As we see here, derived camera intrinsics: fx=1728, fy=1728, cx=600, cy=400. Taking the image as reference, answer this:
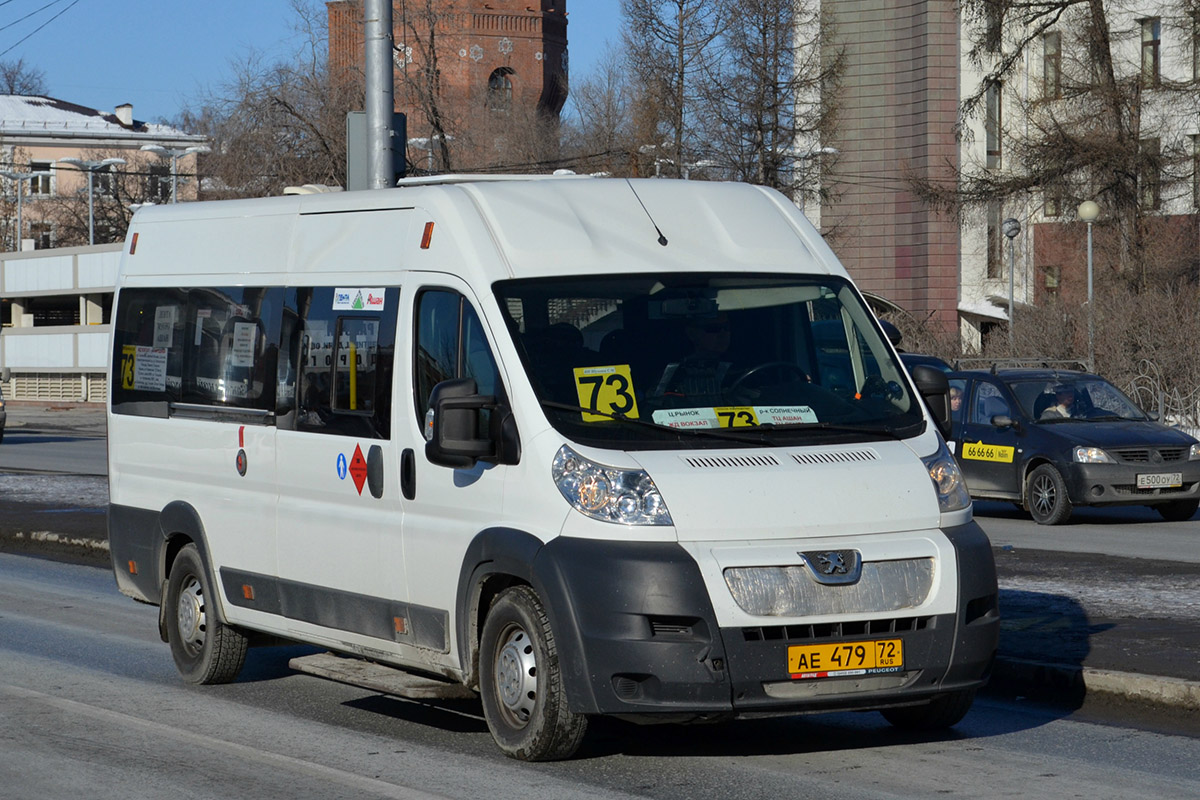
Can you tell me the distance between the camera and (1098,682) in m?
8.60

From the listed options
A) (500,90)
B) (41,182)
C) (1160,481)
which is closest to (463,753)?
(1160,481)

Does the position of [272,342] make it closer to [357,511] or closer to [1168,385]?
[357,511]

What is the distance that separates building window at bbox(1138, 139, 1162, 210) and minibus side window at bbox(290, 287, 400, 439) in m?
36.8

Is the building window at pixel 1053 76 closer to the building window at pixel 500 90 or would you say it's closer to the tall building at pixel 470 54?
the tall building at pixel 470 54

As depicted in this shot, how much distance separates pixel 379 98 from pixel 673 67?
128 feet

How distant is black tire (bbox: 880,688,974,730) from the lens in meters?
7.50

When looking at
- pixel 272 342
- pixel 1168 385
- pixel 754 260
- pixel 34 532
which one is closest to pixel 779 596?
pixel 754 260

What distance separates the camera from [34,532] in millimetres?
17469

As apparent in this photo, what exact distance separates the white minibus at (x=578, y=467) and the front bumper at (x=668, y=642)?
0.03ft

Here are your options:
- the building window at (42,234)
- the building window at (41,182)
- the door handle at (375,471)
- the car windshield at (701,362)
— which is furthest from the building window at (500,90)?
the car windshield at (701,362)

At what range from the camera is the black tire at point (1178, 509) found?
18406 mm

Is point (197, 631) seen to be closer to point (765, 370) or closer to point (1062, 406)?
point (765, 370)

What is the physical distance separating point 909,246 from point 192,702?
52.9 metres

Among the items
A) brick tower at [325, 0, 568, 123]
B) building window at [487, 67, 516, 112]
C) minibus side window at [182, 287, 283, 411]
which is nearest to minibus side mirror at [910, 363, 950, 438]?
minibus side window at [182, 287, 283, 411]
